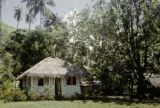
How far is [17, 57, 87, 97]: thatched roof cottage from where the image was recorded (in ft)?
112

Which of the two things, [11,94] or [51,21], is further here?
[51,21]

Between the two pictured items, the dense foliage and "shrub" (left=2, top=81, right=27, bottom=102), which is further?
the dense foliage

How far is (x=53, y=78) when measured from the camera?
116 feet

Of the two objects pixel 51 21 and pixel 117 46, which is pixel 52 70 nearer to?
pixel 117 46

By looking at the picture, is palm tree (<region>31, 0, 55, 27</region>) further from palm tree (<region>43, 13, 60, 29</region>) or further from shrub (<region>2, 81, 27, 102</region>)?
shrub (<region>2, 81, 27, 102</region>)

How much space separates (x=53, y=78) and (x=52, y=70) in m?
1.18

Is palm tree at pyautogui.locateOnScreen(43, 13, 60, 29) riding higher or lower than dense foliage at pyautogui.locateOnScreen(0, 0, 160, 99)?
higher

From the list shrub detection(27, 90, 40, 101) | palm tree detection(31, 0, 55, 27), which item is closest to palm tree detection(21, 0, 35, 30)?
palm tree detection(31, 0, 55, 27)

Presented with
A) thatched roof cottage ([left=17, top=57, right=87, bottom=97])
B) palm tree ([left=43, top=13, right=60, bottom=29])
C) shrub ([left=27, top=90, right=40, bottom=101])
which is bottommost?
shrub ([left=27, top=90, right=40, bottom=101])

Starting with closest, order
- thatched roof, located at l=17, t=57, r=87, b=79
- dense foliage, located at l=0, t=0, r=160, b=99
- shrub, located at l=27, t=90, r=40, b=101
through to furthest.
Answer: shrub, located at l=27, t=90, r=40, b=101 < thatched roof, located at l=17, t=57, r=87, b=79 < dense foliage, located at l=0, t=0, r=160, b=99

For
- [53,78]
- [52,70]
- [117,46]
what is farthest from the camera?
[117,46]

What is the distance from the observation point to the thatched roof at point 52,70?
110ft

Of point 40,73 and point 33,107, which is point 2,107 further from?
point 40,73

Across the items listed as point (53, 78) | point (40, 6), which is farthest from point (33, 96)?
point (40, 6)
